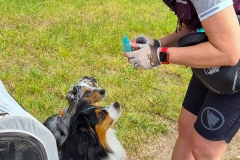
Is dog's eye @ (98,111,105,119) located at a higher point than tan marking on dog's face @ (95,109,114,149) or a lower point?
higher

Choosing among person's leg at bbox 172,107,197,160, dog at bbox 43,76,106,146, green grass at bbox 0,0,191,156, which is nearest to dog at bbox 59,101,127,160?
dog at bbox 43,76,106,146

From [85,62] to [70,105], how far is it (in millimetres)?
1605

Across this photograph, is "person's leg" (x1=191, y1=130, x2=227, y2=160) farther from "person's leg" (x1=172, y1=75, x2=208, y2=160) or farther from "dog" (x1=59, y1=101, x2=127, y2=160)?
"dog" (x1=59, y1=101, x2=127, y2=160)

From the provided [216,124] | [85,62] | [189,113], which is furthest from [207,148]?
[85,62]

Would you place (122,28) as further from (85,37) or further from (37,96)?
(37,96)

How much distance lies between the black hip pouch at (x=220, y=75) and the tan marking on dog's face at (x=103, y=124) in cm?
114

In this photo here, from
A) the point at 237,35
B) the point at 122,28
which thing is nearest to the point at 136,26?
the point at 122,28

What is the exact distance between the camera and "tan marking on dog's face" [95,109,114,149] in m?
2.94

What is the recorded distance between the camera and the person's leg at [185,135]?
2537mm

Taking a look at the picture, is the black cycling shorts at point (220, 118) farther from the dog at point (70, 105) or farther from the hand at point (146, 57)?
the dog at point (70, 105)

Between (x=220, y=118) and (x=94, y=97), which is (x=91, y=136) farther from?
(x=220, y=118)

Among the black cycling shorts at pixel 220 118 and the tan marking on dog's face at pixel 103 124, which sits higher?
the black cycling shorts at pixel 220 118

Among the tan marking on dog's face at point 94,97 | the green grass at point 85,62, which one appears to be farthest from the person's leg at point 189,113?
the tan marking on dog's face at point 94,97

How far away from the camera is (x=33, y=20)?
231 inches
